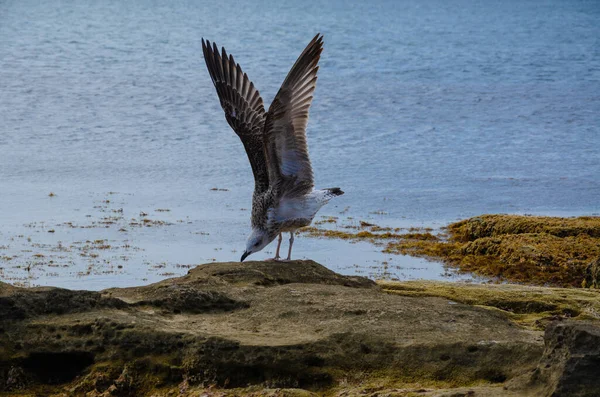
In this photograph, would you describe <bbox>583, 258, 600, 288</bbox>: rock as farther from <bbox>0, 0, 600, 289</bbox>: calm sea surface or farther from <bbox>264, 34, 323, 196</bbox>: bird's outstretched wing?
<bbox>264, 34, 323, 196</bbox>: bird's outstretched wing

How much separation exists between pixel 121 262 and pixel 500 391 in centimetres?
690

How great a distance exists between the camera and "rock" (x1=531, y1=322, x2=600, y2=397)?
4.90 m

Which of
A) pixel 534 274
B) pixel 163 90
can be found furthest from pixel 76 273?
pixel 163 90

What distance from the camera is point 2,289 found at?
647cm

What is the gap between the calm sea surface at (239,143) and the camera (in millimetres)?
12414

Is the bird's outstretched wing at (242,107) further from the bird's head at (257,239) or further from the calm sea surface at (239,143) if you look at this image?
the calm sea surface at (239,143)

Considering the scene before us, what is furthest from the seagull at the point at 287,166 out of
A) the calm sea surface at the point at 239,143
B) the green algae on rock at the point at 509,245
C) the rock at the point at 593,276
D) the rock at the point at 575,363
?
the green algae on rock at the point at 509,245

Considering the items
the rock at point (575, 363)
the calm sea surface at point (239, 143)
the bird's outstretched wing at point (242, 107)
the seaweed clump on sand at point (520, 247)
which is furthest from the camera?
the calm sea surface at point (239, 143)

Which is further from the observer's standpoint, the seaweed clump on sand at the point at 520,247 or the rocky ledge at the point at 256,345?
the seaweed clump on sand at the point at 520,247

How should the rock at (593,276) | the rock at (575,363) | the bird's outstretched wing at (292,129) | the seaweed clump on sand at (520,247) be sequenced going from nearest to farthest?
the rock at (575,363) < the bird's outstretched wing at (292,129) < the rock at (593,276) < the seaweed clump on sand at (520,247)

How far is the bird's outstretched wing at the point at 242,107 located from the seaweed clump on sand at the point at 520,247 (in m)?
3.66

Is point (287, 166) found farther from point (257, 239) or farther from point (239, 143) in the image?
point (239, 143)

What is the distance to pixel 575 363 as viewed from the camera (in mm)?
4910

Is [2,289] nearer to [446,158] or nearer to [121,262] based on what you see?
[121,262]
